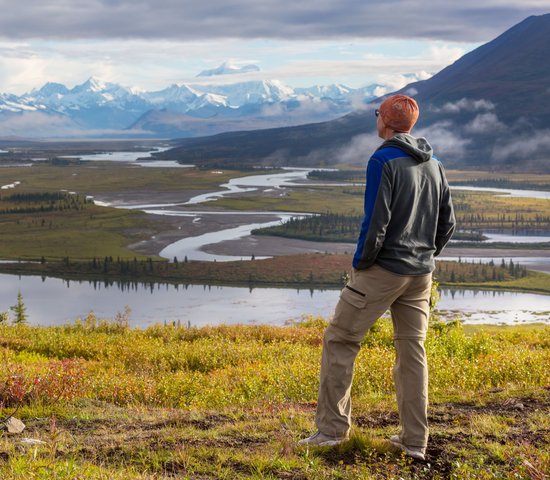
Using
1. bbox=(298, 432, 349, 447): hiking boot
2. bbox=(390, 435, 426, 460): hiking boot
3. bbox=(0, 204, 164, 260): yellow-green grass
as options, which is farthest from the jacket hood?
bbox=(0, 204, 164, 260): yellow-green grass

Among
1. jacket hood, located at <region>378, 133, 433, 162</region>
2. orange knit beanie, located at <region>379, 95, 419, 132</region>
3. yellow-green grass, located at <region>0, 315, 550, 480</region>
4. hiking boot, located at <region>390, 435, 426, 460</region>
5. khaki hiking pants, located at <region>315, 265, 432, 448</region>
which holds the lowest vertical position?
→ yellow-green grass, located at <region>0, 315, 550, 480</region>

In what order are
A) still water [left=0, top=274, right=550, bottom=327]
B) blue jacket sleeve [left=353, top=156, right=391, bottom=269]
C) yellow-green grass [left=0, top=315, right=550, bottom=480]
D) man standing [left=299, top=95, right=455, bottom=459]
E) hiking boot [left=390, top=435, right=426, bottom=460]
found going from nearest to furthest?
yellow-green grass [left=0, top=315, right=550, bottom=480]
blue jacket sleeve [left=353, top=156, right=391, bottom=269]
man standing [left=299, top=95, right=455, bottom=459]
hiking boot [left=390, top=435, right=426, bottom=460]
still water [left=0, top=274, right=550, bottom=327]

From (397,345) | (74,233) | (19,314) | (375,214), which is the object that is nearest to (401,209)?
(375,214)

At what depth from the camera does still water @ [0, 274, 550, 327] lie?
243 ft

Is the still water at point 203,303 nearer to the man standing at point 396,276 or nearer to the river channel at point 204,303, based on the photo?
the river channel at point 204,303

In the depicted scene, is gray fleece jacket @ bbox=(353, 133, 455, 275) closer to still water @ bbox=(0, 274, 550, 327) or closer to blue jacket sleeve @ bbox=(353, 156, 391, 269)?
blue jacket sleeve @ bbox=(353, 156, 391, 269)

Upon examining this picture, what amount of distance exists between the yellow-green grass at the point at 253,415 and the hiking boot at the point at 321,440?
82mm

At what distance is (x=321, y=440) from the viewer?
8.05m

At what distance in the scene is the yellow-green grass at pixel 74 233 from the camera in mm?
125288

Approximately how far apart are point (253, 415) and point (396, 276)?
3.19 m

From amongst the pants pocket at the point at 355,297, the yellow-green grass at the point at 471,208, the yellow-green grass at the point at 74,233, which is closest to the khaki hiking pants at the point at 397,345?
the pants pocket at the point at 355,297

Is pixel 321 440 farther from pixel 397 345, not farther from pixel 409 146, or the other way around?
pixel 409 146

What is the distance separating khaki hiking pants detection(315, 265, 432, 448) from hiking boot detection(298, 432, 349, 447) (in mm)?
53

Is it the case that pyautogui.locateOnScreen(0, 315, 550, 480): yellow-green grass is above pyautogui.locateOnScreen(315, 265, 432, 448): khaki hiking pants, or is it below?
below
